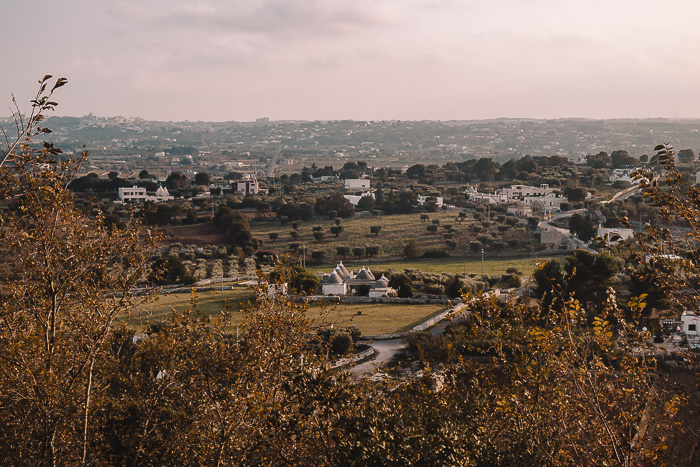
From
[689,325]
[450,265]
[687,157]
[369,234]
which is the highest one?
[687,157]

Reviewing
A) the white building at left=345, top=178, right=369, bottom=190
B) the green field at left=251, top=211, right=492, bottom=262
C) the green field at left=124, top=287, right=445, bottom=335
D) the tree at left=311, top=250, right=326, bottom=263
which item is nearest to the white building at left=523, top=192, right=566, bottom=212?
the green field at left=251, top=211, right=492, bottom=262

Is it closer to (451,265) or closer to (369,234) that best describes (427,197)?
(369,234)

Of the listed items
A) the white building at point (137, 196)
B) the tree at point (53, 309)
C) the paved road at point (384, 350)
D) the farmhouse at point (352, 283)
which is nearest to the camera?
the tree at point (53, 309)

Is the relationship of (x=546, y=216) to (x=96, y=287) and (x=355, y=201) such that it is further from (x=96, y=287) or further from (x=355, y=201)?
(x=96, y=287)

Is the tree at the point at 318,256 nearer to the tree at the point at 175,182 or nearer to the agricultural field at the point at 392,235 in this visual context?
the agricultural field at the point at 392,235

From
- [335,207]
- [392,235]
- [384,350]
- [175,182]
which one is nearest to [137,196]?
[175,182]

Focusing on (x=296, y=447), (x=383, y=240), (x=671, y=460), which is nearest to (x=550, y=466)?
(x=296, y=447)

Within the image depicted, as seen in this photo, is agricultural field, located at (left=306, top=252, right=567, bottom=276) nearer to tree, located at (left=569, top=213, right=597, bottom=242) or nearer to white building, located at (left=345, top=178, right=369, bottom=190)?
tree, located at (left=569, top=213, right=597, bottom=242)

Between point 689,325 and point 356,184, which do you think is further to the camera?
point 356,184

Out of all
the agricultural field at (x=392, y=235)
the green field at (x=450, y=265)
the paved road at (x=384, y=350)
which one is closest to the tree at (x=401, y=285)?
the green field at (x=450, y=265)
